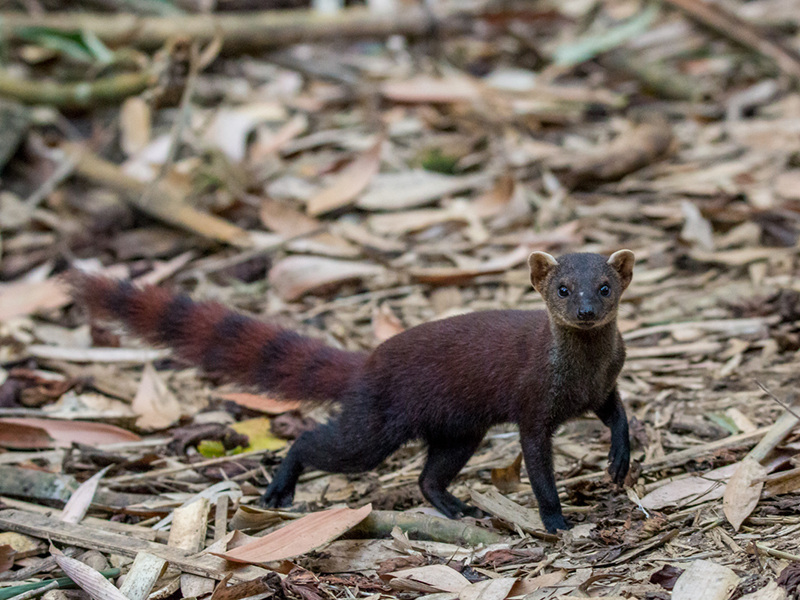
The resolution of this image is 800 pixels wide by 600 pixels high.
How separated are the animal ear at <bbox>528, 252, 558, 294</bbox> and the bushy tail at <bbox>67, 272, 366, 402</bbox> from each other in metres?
0.90

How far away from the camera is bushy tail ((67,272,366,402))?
418cm

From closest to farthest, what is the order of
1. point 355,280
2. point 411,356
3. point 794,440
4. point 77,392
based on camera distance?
point 794,440 < point 411,356 < point 77,392 < point 355,280

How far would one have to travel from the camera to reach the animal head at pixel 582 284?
3.46 m

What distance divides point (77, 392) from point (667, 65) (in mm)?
5647

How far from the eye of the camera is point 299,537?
333cm

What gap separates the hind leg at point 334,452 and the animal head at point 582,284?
0.94 m

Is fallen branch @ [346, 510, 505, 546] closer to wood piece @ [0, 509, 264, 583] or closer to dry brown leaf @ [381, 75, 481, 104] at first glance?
wood piece @ [0, 509, 264, 583]

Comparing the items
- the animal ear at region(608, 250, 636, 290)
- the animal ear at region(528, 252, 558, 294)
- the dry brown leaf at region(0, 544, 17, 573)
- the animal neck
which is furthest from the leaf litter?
Result: the animal ear at region(528, 252, 558, 294)

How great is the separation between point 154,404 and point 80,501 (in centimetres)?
86

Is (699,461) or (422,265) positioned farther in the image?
(422,265)

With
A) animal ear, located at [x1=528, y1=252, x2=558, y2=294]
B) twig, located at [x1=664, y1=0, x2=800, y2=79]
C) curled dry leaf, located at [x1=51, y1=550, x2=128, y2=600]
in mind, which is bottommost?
curled dry leaf, located at [x1=51, y1=550, x2=128, y2=600]

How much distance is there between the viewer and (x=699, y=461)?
377cm

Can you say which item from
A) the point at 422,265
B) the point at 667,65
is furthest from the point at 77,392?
the point at 667,65

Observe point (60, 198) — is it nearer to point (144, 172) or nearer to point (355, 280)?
point (144, 172)
